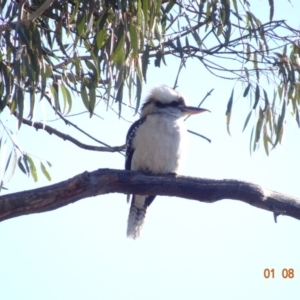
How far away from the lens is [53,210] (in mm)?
3426

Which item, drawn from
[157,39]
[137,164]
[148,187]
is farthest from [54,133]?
[148,187]

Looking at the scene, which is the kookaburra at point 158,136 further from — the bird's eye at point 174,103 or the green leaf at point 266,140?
the green leaf at point 266,140

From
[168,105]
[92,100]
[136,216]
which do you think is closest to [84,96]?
[92,100]

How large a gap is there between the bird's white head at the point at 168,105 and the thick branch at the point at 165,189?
1.13 metres

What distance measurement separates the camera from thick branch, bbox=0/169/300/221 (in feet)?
11.1

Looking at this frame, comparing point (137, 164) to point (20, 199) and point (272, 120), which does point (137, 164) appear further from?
point (20, 199)

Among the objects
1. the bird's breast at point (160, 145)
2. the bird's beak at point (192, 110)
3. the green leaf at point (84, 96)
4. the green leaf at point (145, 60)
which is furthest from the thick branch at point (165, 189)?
the bird's beak at point (192, 110)

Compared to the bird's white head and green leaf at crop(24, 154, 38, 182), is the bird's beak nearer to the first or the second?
the bird's white head

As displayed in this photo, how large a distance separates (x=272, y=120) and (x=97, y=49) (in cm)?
121

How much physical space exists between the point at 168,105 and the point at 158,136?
0.30 m

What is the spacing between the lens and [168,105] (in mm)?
4812

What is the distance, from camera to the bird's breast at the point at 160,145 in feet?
14.9

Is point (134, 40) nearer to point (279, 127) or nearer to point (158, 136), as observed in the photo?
point (158, 136)

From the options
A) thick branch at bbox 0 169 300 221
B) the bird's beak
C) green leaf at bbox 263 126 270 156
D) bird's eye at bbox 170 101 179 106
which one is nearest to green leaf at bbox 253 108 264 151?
green leaf at bbox 263 126 270 156
